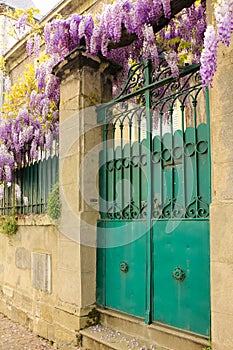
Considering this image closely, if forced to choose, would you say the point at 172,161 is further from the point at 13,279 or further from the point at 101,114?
the point at 13,279

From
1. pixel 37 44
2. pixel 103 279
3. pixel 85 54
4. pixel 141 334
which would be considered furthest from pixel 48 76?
pixel 141 334

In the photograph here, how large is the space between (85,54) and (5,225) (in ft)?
10.7

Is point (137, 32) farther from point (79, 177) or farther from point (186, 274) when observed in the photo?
point (186, 274)

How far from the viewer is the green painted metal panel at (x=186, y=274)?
3.25 m

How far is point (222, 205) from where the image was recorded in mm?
2846

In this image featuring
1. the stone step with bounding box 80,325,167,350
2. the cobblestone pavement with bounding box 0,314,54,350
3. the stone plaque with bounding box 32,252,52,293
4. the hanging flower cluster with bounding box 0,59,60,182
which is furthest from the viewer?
the hanging flower cluster with bounding box 0,59,60,182

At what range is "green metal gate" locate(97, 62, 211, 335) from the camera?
3365 mm

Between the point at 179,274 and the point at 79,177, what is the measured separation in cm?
175

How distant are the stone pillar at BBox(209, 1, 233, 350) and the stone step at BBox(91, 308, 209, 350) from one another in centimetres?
40

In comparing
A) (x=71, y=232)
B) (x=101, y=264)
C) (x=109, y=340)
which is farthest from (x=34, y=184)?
(x=109, y=340)

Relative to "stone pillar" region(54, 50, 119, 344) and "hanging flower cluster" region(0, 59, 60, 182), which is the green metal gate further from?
"hanging flower cluster" region(0, 59, 60, 182)

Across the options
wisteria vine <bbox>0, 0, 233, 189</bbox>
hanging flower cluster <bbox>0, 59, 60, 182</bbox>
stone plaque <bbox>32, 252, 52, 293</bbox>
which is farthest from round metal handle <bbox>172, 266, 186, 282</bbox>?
hanging flower cluster <bbox>0, 59, 60, 182</bbox>

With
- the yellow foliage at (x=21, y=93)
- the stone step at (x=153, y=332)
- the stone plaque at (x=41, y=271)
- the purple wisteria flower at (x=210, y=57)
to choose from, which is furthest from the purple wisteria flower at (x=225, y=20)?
the yellow foliage at (x=21, y=93)

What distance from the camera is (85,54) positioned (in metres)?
4.58
